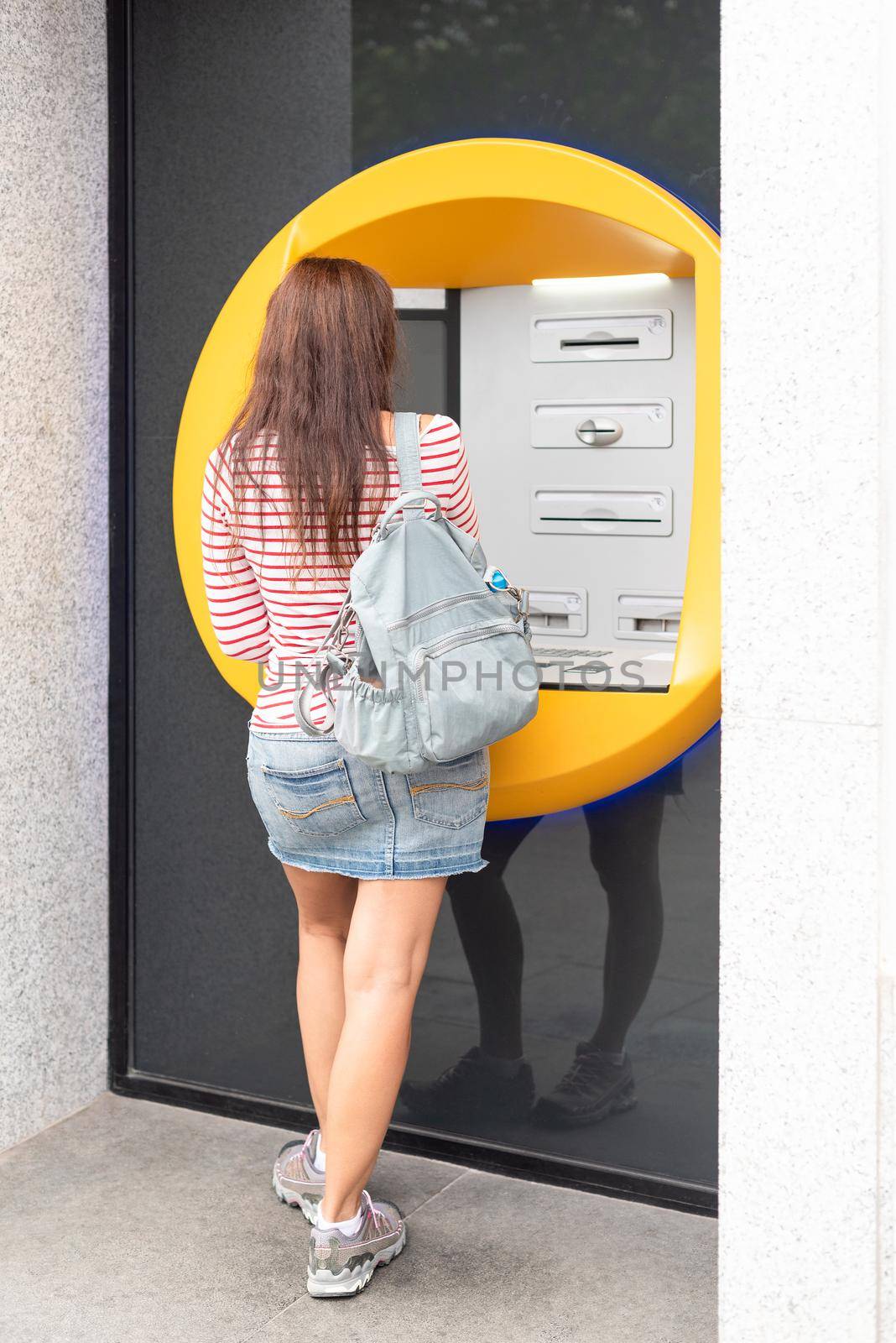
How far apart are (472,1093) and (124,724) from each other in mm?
1012

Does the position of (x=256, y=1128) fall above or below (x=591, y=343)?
below

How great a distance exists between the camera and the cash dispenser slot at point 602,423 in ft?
7.76

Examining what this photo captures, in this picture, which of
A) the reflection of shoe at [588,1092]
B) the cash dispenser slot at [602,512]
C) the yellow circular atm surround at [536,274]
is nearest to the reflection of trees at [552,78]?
the yellow circular atm surround at [536,274]

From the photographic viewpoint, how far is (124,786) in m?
2.99

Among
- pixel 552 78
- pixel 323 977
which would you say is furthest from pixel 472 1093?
pixel 552 78

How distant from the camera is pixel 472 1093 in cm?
270

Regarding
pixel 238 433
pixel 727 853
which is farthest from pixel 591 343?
pixel 727 853

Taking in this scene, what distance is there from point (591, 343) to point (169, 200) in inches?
37.9

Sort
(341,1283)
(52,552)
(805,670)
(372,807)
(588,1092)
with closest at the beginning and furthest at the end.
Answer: (805,670) < (372,807) < (341,1283) < (588,1092) < (52,552)

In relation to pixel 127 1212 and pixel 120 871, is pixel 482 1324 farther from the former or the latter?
pixel 120 871

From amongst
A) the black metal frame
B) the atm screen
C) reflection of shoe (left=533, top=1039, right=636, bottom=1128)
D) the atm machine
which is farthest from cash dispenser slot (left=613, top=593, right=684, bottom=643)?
the black metal frame

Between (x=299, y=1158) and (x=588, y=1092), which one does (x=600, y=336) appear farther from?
(x=299, y=1158)

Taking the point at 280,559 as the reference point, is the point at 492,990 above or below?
below

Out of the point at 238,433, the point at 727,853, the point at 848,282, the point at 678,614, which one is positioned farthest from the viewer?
the point at 678,614
